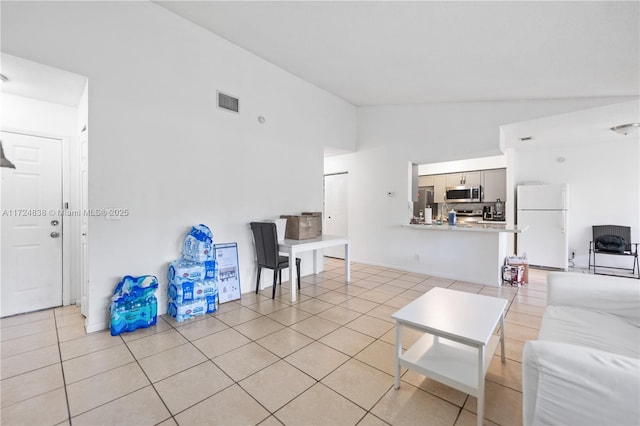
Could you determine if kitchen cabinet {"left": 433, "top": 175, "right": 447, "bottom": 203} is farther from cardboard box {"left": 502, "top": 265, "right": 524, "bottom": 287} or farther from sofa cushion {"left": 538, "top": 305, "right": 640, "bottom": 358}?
sofa cushion {"left": 538, "top": 305, "right": 640, "bottom": 358}

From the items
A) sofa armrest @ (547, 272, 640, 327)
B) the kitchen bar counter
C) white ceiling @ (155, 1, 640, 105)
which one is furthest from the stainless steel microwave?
sofa armrest @ (547, 272, 640, 327)

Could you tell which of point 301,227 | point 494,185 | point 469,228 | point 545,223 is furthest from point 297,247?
point 545,223

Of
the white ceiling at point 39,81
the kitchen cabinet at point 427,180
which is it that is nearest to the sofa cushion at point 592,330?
the white ceiling at point 39,81

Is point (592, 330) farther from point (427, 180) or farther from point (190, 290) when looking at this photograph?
point (427, 180)

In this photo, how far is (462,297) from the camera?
223 centimetres

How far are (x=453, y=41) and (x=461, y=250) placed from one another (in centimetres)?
313

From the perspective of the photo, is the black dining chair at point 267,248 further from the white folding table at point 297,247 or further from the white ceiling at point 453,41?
the white ceiling at point 453,41

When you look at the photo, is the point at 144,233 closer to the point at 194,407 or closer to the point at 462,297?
the point at 194,407

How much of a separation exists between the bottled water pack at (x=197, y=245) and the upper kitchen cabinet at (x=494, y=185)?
584 centimetres

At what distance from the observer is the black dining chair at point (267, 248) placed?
11.3 ft

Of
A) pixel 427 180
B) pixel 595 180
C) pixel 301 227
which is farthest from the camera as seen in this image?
pixel 427 180

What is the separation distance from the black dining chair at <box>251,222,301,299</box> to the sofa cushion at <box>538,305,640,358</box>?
2.67m

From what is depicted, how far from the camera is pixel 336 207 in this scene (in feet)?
20.7

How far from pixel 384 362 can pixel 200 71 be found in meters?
3.67
